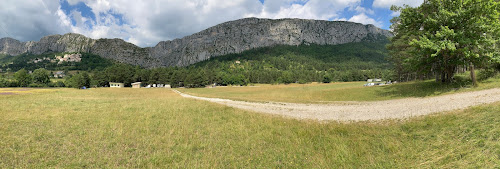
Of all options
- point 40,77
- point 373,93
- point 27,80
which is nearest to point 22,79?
point 27,80

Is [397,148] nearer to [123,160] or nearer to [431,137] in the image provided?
[431,137]

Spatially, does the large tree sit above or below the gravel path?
above

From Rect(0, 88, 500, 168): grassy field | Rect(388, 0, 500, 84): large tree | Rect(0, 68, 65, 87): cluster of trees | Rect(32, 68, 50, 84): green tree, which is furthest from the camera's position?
Rect(32, 68, 50, 84): green tree

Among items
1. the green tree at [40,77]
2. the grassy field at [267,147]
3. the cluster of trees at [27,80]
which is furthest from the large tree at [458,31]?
the green tree at [40,77]

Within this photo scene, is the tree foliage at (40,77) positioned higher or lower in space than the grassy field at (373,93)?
higher

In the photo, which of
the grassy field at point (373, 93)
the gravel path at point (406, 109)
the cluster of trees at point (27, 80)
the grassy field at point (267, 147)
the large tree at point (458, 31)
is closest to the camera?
the grassy field at point (267, 147)

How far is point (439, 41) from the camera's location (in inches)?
710

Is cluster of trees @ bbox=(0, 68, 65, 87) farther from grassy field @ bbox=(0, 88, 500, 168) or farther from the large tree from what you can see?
the large tree

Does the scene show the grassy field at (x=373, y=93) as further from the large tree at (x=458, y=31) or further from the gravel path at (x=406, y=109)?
Answer: the gravel path at (x=406, y=109)

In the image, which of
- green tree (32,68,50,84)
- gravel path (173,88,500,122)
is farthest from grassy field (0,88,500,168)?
green tree (32,68,50,84)

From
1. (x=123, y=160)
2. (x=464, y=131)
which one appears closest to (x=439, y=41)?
(x=464, y=131)

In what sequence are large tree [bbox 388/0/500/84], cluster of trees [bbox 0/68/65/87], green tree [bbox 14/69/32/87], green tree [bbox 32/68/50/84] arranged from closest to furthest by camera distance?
large tree [bbox 388/0/500/84], cluster of trees [bbox 0/68/65/87], green tree [bbox 14/69/32/87], green tree [bbox 32/68/50/84]

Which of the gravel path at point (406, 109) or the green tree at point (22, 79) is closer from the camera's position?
the gravel path at point (406, 109)

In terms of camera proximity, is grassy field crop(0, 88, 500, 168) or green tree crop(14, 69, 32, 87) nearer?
grassy field crop(0, 88, 500, 168)
